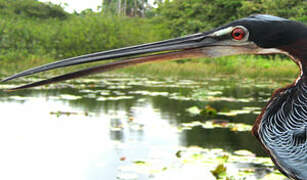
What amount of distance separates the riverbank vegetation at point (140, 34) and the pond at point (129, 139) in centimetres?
404

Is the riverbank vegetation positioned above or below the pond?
above

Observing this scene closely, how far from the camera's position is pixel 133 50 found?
51.1 inches

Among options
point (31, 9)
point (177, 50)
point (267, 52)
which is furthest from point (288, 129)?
point (31, 9)

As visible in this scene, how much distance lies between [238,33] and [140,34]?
12.2 meters

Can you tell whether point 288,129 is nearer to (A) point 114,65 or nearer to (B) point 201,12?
(A) point 114,65

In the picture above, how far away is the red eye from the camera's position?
51.8 inches

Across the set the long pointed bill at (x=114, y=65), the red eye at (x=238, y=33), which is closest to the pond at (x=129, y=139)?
the long pointed bill at (x=114, y=65)

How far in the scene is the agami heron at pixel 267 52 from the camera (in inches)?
50.4

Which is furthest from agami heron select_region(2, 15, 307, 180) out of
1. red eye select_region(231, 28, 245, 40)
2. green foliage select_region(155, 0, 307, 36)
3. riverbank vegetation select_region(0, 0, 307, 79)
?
green foliage select_region(155, 0, 307, 36)

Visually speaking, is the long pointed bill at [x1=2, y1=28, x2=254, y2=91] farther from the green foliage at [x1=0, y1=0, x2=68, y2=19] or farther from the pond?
the green foliage at [x1=0, y1=0, x2=68, y2=19]

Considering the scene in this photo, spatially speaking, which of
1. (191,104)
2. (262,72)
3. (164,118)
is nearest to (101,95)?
(191,104)

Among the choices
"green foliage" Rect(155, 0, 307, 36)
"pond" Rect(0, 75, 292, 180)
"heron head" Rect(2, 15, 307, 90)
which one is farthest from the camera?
"green foliage" Rect(155, 0, 307, 36)

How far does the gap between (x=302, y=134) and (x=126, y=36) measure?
1181cm

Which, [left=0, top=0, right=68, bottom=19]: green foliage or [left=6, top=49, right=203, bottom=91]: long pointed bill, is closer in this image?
[left=6, top=49, right=203, bottom=91]: long pointed bill
